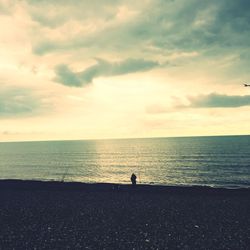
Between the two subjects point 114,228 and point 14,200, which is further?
point 14,200

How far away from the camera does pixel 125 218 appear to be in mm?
19719

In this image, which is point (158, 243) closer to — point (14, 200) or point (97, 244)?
point (97, 244)

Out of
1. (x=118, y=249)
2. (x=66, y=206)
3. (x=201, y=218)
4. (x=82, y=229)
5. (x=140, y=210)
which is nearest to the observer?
(x=118, y=249)

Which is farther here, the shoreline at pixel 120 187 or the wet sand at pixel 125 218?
the shoreline at pixel 120 187

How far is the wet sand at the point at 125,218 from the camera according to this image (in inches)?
602

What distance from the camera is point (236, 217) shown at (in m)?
19.8

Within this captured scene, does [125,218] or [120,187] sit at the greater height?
[120,187]

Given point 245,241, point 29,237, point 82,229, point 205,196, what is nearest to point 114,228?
point 82,229

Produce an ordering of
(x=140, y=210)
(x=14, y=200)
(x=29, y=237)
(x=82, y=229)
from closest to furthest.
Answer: (x=29, y=237) → (x=82, y=229) → (x=140, y=210) → (x=14, y=200)

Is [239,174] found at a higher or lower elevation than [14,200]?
lower

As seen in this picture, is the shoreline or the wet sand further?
the shoreline

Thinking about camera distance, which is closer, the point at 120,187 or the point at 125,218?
the point at 125,218

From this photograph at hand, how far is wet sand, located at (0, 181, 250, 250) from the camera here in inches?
602

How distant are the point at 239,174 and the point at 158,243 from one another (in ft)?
200
